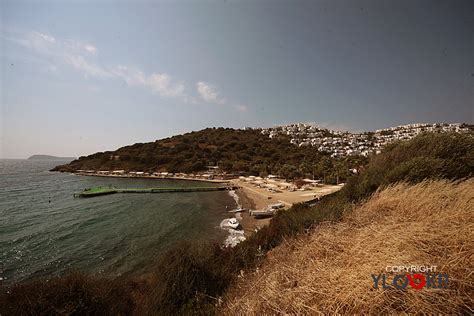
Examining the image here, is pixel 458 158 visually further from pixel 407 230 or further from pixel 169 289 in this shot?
pixel 169 289

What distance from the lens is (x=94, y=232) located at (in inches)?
618

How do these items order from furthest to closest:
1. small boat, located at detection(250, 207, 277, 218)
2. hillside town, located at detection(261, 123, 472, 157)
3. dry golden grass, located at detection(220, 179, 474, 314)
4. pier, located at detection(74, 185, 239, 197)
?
1. hillside town, located at detection(261, 123, 472, 157)
2. pier, located at detection(74, 185, 239, 197)
3. small boat, located at detection(250, 207, 277, 218)
4. dry golden grass, located at detection(220, 179, 474, 314)

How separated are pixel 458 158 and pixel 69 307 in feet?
43.7

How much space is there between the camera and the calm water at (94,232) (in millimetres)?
10836

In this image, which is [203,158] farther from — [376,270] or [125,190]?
[376,270]

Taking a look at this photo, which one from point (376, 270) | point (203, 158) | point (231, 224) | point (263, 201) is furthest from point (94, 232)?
point (203, 158)

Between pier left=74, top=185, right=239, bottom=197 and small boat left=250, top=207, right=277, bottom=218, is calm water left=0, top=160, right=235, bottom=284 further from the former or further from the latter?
pier left=74, top=185, right=239, bottom=197

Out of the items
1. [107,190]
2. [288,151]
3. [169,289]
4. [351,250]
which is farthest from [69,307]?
[288,151]

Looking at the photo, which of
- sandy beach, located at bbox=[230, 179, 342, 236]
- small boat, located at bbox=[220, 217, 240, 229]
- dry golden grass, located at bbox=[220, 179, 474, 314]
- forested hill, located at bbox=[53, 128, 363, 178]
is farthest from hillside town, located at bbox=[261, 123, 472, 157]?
dry golden grass, located at bbox=[220, 179, 474, 314]

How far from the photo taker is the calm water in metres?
10.8

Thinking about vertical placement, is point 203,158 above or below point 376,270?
above

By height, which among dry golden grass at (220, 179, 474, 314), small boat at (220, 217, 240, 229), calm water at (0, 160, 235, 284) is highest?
dry golden grass at (220, 179, 474, 314)

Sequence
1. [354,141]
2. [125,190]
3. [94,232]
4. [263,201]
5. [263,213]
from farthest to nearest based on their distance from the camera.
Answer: [354,141]
[125,190]
[263,201]
[263,213]
[94,232]

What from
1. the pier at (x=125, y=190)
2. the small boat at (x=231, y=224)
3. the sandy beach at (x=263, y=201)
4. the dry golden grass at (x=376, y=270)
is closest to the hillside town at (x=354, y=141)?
the sandy beach at (x=263, y=201)
